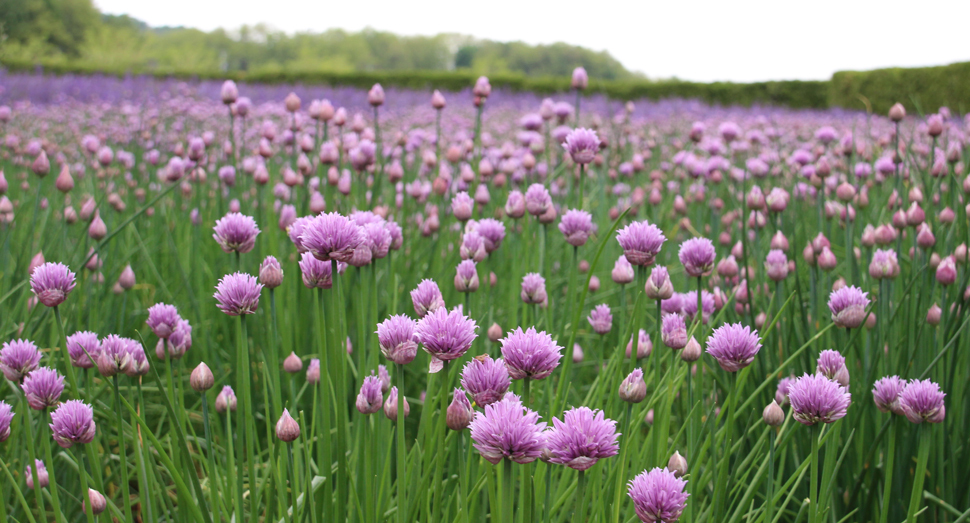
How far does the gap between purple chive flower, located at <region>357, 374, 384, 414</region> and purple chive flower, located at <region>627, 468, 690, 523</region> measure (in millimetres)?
446

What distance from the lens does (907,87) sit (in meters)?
12.7

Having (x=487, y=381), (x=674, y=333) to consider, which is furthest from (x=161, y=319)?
(x=674, y=333)

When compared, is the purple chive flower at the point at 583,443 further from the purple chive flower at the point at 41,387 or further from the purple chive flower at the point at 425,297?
the purple chive flower at the point at 41,387

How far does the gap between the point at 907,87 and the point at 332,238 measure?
15.1m

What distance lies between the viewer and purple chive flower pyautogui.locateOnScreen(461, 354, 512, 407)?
79 centimetres

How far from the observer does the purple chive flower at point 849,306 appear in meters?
1.12

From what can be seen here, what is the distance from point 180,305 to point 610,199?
2.89m

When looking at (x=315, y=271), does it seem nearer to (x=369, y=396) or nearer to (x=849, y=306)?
(x=369, y=396)

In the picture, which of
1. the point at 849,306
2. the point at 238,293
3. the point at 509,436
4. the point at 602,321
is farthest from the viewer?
the point at 602,321

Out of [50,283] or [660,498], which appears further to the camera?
[50,283]

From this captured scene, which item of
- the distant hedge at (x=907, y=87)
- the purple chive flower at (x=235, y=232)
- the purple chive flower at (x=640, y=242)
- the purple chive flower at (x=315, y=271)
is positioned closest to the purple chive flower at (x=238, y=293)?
the purple chive flower at (x=315, y=271)

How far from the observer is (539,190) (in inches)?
58.5

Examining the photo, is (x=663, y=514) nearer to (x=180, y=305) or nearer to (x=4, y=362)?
(x=4, y=362)

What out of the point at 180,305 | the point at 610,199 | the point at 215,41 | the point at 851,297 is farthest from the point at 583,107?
the point at 215,41
